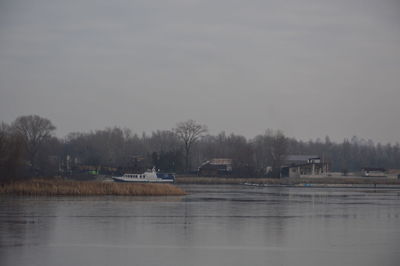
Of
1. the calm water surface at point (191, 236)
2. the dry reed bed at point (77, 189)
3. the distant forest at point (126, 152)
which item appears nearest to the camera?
the calm water surface at point (191, 236)

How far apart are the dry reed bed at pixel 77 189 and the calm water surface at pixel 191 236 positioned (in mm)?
11151

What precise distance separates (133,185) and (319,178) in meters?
71.0

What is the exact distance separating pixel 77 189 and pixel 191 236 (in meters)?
27.4

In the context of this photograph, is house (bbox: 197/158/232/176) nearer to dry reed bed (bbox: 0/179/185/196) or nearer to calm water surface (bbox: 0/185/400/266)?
dry reed bed (bbox: 0/179/185/196)

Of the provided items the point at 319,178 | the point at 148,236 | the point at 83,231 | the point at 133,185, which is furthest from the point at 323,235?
the point at 319,178

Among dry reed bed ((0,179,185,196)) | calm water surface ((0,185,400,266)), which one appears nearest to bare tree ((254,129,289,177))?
dry reed bed ((0,179,185,196))

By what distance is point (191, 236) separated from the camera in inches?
975

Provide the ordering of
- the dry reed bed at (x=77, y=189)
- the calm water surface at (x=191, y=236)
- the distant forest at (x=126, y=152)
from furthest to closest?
the distant forest at (x=126, y=152), the dry reed bed at (x=77, y=189), the calm water surface at (x=191, y=236)

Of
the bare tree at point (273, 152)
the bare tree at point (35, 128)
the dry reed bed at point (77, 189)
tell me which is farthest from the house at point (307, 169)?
the dry reed bed at point (77, 189)

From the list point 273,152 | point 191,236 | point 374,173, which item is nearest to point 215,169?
point 273,152

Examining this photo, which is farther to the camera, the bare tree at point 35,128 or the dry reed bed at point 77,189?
the bare tree at point 35,128

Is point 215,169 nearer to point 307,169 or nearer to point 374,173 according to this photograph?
point 307,169

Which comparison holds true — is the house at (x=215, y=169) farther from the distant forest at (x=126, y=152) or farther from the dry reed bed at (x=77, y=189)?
the dry reed bed at (x=77, y=189)

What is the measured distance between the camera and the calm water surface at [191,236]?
19.3 meters
